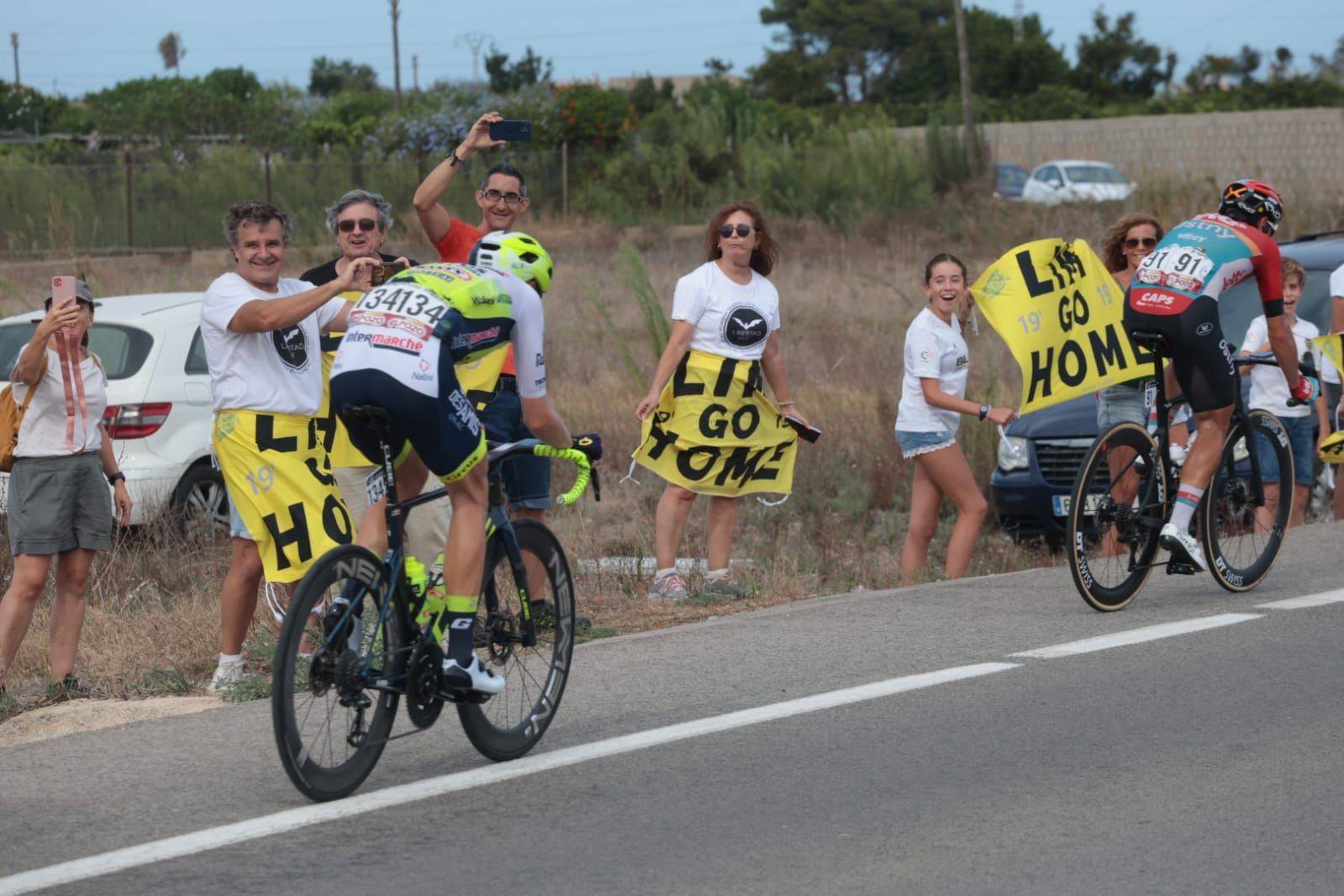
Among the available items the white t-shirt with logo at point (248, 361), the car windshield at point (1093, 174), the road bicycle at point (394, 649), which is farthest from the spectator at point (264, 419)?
the car windshield at point (1093, 174)

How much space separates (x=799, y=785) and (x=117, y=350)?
22.8 feet

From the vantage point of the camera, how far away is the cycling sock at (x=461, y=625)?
19.1 ft

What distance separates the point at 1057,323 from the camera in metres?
10.1

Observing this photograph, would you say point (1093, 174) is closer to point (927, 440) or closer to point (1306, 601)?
point (927, 440)

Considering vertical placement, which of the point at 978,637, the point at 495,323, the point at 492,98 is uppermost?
the point at 492,98

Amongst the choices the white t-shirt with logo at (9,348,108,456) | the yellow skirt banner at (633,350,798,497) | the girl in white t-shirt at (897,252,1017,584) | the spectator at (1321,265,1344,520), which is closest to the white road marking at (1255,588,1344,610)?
the girl in white t-shirt at (897,252,1017,584)

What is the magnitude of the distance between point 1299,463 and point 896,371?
681cm

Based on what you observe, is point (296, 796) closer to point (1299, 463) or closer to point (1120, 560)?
point (1120, 560)

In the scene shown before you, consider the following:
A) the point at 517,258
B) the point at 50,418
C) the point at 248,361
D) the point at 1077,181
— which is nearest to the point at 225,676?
the point at 248,361

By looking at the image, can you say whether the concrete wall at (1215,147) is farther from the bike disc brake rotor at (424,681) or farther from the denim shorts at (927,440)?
the bike disc brake rotor at (424,681)

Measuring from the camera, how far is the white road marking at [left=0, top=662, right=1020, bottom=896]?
16.8ft

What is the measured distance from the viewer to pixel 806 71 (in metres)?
88.8

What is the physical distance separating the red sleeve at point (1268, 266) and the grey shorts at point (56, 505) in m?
5.14

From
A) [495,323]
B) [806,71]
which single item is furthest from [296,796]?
[806,71]
